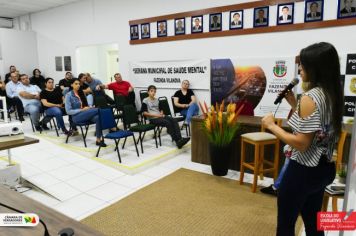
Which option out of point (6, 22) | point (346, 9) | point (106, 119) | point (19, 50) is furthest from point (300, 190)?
point (6, 22)

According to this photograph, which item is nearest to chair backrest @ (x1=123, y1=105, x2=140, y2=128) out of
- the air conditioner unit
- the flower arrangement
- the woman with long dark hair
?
the flower arrangement

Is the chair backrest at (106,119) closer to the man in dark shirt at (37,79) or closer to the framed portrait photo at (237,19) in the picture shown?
the framed portrait photo at (237,19)

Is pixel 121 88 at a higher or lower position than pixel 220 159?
higher

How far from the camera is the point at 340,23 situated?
4.28m

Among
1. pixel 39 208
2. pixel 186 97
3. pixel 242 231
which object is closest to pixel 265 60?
pixel 186 97

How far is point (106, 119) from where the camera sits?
4.64 meters

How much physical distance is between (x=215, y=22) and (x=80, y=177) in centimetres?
388

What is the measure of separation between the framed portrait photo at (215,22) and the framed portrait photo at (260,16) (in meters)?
0.72

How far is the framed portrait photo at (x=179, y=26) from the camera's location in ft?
19.5

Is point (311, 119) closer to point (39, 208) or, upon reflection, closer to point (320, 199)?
point (320, 199)

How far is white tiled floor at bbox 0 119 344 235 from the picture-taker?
3.02 meters

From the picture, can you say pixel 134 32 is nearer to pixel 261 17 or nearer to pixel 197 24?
pixel 197 24

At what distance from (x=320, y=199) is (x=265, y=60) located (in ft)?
13.0

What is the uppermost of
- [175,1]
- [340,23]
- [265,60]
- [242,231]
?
[175,1]
